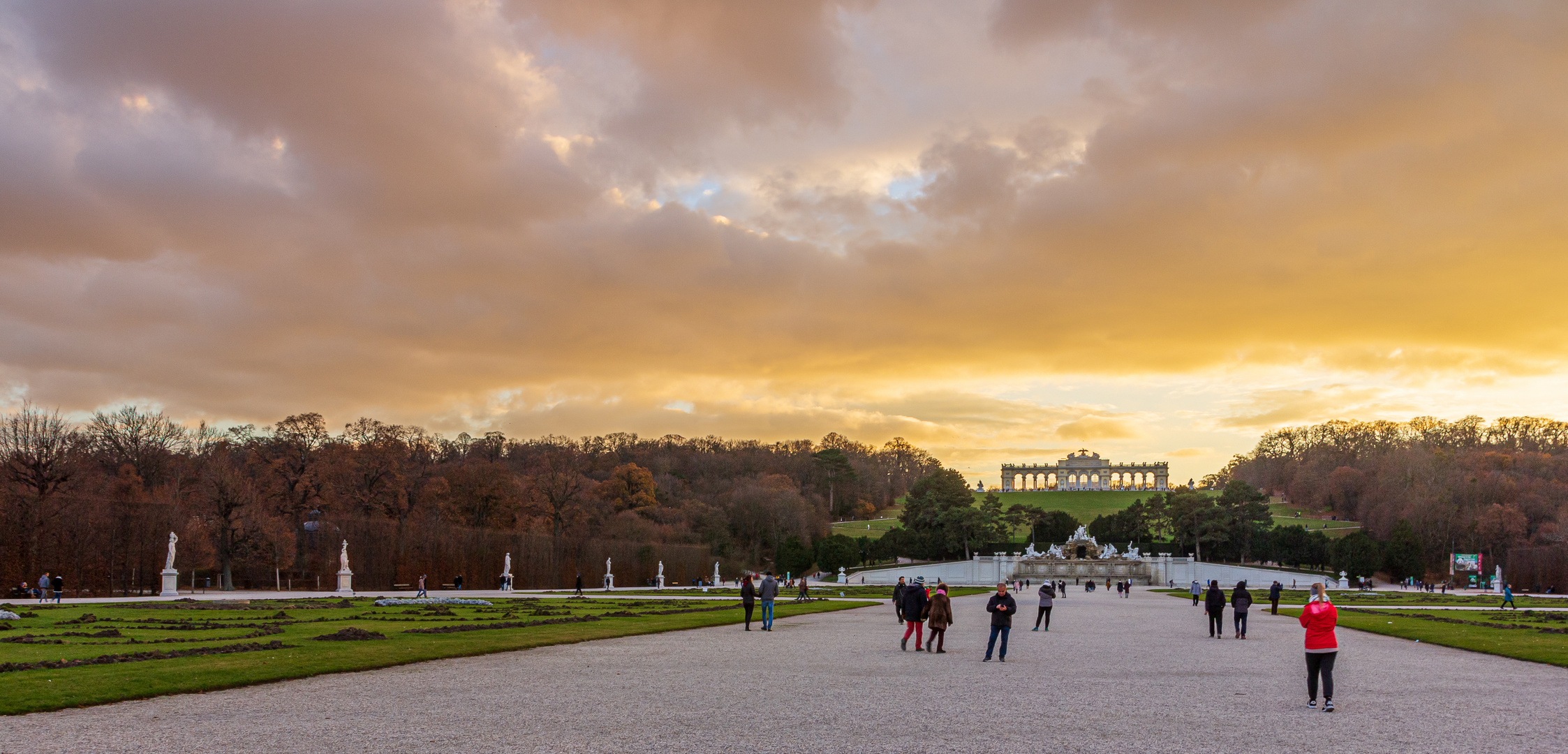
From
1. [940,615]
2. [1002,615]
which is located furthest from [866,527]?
[1002,615]

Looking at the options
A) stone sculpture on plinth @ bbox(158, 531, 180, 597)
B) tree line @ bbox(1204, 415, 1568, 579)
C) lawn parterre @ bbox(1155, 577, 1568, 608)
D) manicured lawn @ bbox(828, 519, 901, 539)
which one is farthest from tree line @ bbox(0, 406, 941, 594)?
tree line @ bbox(1204, 415, 1568, 579)

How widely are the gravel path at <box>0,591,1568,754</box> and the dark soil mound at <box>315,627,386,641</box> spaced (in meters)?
3.84

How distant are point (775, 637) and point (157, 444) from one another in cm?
6157

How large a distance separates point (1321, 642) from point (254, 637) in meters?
19.5

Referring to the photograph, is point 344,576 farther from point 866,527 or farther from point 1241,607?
point 866,527

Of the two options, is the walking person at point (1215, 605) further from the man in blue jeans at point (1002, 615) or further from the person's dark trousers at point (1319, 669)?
the person's dark trousers at point (1319, 669)

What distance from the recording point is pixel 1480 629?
29328mm

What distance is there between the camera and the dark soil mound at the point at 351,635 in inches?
839

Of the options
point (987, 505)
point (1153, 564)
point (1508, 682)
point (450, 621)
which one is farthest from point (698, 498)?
point (1508, 682)

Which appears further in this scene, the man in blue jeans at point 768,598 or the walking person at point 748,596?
the man in blue jeans at point 768,598

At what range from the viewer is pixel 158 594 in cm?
4572

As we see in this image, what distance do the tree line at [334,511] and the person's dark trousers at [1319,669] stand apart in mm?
47131

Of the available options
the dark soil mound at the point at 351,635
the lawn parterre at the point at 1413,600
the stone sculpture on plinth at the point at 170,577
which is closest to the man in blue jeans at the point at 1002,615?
the dark soil mound at the point at 351,635

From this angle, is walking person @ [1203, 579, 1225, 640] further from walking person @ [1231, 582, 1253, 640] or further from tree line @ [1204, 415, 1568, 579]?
tree line @ [1204, 415, 1568, 579]
